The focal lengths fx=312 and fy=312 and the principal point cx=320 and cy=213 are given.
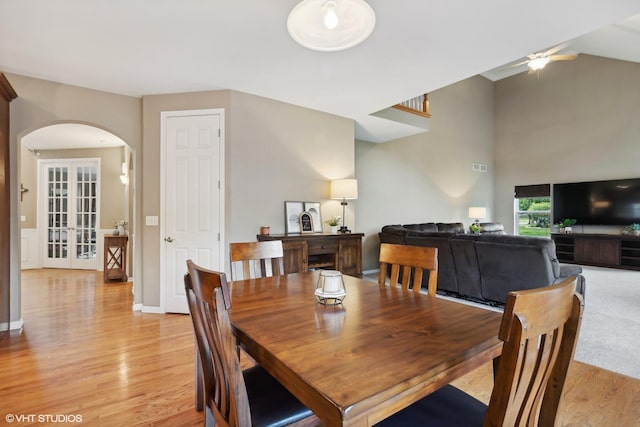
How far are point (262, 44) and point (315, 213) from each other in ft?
7.32

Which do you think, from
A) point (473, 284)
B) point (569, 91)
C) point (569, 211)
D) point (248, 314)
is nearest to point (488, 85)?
point (569, 91)

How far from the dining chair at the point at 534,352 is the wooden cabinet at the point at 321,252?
273 cm

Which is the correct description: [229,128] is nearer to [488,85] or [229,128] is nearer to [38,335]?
[38,335]

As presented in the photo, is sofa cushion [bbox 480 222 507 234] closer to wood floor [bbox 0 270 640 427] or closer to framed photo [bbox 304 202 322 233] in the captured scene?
framed photo [bbox 304 202 322 233]

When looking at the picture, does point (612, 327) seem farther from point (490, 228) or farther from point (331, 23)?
point (490, 228)

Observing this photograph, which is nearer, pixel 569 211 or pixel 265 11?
pixel 265 11

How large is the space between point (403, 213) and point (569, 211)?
404 cm

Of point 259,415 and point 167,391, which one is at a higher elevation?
point 259,415

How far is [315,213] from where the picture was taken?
4.34 meters

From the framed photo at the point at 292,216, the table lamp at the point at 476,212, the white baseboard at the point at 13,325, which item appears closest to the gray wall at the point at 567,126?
the table lamp at the point at 476,212

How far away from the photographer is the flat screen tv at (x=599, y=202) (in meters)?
6.46

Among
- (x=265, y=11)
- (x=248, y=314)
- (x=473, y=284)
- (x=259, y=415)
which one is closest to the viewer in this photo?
(x=259, y=415)

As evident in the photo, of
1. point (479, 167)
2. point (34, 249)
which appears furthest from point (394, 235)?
point (34, 249)

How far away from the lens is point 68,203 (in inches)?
263
